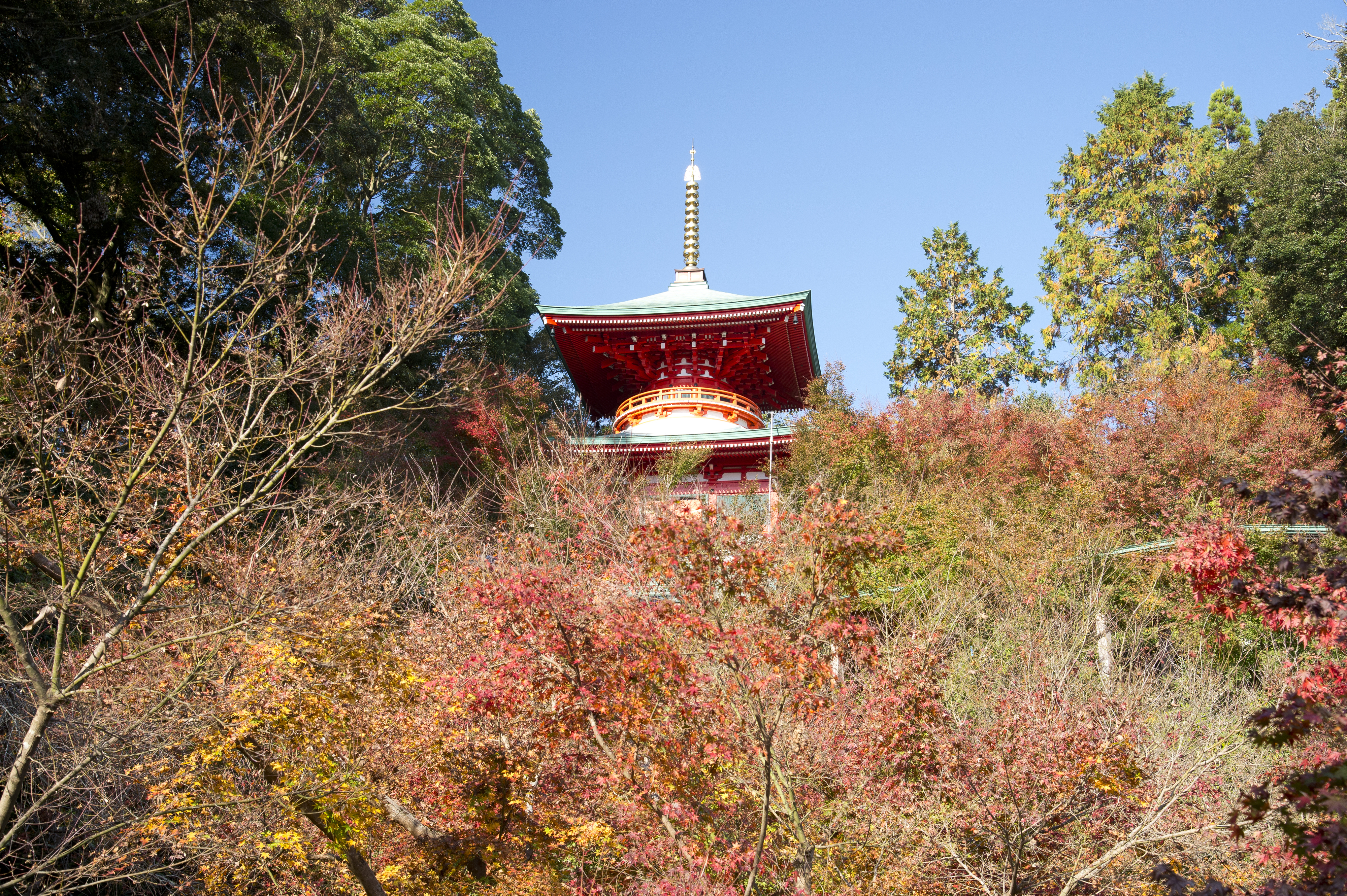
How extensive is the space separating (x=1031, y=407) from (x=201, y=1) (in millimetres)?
16582

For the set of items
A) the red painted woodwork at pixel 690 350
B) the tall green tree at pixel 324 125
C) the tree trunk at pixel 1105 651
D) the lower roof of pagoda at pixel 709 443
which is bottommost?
the tree trunk at pixel 1105 651

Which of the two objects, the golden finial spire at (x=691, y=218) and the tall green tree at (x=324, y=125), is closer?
the tall green tree at (x=324, y=125)

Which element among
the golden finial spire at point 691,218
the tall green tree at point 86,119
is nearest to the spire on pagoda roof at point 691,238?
the golden finial spire at point 691,218

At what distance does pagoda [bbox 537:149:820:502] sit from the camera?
1633cm

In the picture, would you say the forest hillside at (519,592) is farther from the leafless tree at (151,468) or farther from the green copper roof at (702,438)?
the green copper roof at (702,438)

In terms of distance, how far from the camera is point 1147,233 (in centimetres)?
2398

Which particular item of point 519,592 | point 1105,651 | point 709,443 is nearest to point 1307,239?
point 1105,651

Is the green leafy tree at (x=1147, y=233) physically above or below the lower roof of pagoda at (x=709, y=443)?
above

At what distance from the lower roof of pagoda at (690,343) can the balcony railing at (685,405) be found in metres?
0.78

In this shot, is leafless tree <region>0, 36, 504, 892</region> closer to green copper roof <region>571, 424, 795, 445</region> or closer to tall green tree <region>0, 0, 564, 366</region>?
tall green tree <region>0, 0, 564, 366</region>

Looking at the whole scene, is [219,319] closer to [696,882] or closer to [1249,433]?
[696,882]

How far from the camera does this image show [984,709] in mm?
9367

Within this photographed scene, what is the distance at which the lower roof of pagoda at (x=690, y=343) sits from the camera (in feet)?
58.9

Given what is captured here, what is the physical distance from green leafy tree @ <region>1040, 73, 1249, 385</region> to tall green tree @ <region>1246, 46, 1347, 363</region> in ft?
17.7
